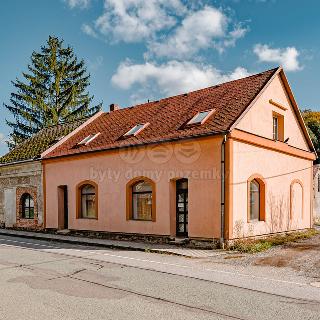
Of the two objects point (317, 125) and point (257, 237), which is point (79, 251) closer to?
point (257, 237)

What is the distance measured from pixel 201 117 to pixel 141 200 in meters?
4.26

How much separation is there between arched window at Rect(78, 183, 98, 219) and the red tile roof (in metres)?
1.82

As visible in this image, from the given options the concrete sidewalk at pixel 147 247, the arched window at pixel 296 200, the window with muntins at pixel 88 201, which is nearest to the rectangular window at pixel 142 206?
the concrete sidewalk at pixel 147 247

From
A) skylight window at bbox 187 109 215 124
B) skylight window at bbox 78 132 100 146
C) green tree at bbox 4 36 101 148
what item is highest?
green tree at bbox 4 36 101 148

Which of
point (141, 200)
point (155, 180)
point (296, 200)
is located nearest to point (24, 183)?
point (141, 200)

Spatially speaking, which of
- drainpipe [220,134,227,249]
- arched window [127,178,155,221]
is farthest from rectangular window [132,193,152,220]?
drainpipe [220,134,227,249]

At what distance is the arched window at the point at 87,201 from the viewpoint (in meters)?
16.6

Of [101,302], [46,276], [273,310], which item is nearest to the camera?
[273,310]

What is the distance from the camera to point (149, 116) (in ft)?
56.7

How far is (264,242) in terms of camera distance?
519 inches

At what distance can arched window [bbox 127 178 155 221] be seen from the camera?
14391 millimetres

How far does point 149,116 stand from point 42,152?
248 inches

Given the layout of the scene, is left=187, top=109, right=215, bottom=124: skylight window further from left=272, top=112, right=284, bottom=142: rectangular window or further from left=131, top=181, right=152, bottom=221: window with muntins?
left=272, top=112, right=284, bottom=142: rectangular window

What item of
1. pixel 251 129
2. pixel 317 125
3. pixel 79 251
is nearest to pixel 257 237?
pixel 251 129
